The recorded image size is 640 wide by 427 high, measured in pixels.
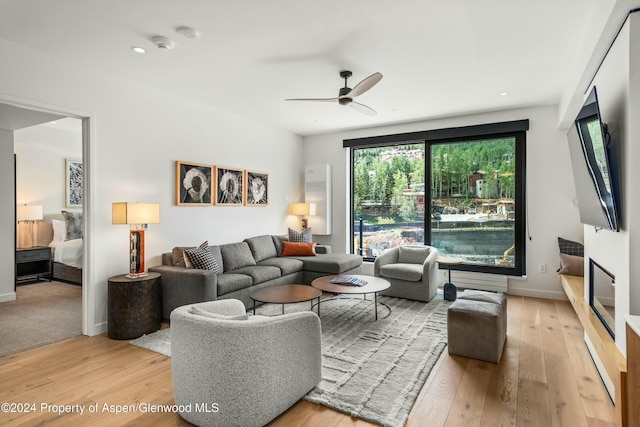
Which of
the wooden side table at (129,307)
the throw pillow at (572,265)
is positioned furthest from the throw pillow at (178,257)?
the throw pillow at (572,265)

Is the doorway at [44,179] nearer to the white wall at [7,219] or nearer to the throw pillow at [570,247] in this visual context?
the white wall at [7,219]

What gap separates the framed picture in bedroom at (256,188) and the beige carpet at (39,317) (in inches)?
107

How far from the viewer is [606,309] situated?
2.62 meters

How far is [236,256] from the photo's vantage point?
4.79 metres

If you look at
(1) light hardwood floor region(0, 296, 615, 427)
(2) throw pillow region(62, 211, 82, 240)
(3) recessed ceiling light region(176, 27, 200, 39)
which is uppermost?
(3) recessed ceiling light region(176, 27, 200, 39)

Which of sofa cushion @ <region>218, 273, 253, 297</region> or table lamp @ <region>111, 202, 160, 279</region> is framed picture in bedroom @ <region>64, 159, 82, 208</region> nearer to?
table lamp @ <region>111, 202, 160, 279</region>

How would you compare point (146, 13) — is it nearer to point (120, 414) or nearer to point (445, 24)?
point (445, 24)

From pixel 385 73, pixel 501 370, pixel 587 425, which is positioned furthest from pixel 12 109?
pixel 587 425

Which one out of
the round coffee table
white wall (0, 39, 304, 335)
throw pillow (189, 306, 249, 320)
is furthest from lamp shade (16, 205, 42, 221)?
throw pillow (189, 306, 249, 320)

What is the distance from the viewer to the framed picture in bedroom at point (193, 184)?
14.7ft

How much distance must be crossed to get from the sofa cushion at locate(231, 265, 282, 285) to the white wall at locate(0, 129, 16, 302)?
326 centimetres

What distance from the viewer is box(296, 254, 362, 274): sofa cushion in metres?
5.09

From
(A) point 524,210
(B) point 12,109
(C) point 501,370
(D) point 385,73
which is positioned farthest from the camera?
(A) point 524,210

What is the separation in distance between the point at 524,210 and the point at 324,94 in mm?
3308
